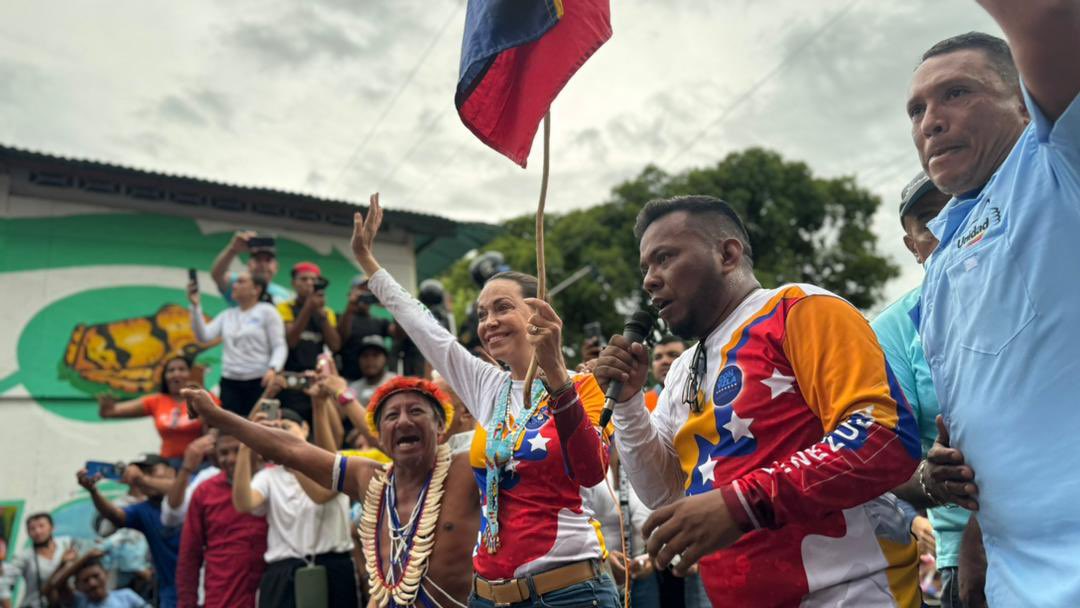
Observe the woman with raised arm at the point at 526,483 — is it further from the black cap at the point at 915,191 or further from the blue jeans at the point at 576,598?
the black cap at the point at 915,191

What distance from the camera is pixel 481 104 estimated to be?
3410 millimetres

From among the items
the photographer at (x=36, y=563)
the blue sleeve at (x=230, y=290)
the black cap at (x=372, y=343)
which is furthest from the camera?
the photographer at (x=36, y=563)

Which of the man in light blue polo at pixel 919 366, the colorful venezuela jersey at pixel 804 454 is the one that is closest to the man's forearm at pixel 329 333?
the man in light blue polo at pixel 919 366

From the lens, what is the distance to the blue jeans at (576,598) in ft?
11.0

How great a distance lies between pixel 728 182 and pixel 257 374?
2090 centimetres

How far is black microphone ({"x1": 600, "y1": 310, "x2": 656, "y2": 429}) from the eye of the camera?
257 cm

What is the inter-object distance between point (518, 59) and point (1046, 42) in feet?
7.36

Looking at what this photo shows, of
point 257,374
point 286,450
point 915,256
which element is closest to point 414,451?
point 286,450

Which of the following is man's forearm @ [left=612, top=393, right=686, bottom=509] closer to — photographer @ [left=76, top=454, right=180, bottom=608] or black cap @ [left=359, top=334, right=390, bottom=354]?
photographer @ [left=76, top=454, right=180, bottom=608]

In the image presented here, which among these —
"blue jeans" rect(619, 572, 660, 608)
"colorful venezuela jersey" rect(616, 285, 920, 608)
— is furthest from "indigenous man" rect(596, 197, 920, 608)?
"blue jeans" rect(619, 572, 660, 608)

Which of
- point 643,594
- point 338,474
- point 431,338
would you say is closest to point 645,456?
point 431,338

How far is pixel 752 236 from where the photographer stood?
87.8 feet

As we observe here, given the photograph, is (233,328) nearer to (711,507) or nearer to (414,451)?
(414,451)

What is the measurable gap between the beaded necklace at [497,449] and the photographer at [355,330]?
17.7 feet
